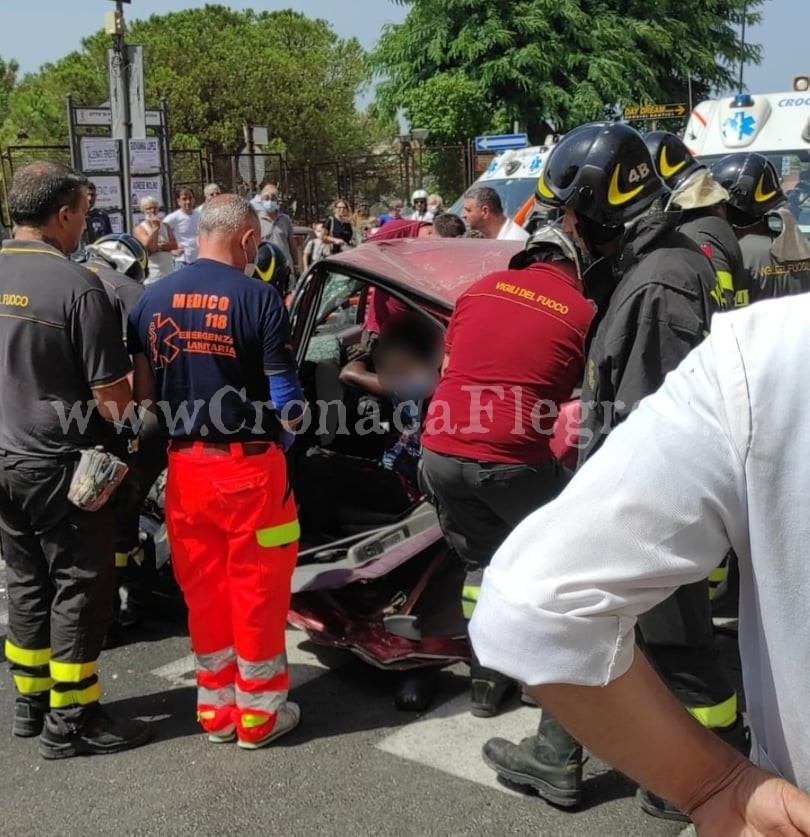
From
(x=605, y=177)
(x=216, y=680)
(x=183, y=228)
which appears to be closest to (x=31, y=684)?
(x=216, y=680)

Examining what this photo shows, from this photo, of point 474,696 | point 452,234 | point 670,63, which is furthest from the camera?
point 670,63

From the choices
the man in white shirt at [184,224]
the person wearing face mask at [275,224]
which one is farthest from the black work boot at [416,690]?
the man in white shirt at [184,224]

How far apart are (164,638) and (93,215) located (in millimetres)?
5098

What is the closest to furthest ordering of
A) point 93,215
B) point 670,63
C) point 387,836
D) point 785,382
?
point 785,382 → point 387,836 → point 93,215 → point 670,63

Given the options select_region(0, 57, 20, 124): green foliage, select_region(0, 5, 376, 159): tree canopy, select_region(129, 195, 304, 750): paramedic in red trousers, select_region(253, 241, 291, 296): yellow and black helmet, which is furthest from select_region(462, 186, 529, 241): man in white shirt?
select_region(0, 57, 20, 124): green foliage

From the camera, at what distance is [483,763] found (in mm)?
3236

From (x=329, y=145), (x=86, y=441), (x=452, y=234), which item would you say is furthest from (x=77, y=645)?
(x=329, y=145)

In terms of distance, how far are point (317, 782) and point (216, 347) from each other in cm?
154

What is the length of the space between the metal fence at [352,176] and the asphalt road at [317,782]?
18873 millimetres

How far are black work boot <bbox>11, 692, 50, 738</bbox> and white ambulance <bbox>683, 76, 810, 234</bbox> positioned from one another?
6076 mm

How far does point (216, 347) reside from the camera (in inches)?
130

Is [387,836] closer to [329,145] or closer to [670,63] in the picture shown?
[670,63]

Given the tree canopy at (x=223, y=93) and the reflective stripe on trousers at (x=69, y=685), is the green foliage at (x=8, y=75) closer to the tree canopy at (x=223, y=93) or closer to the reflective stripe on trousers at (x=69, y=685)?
the tree canopy at (x=223, y=93)

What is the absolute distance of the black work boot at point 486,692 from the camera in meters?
3.51
